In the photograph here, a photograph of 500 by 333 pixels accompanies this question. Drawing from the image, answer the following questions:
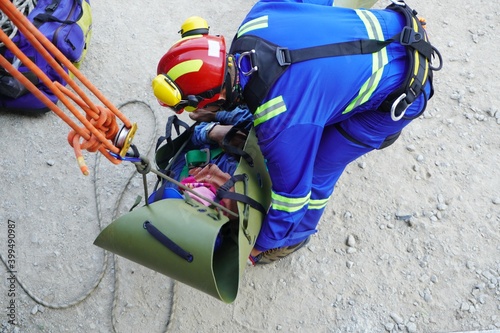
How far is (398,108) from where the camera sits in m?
2.64

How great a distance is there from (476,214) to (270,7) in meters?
2.26

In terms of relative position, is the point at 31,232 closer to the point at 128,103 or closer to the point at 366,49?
the point at 128,103

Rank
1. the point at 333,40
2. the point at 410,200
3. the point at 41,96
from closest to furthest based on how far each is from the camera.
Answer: the point at 41,96 → the point at 333,40 → the point at 410,200

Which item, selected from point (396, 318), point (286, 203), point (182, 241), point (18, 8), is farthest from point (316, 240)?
point (18, 8)

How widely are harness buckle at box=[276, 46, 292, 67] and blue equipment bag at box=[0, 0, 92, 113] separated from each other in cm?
221

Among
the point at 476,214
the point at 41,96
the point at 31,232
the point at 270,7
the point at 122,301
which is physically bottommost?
the point at 476,214

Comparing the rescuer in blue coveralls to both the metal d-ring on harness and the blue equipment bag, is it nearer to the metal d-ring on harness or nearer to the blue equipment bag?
the metal d-ring on harness

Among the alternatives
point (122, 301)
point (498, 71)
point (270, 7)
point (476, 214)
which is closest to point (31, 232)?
point (122, 301)

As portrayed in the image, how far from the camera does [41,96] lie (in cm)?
167

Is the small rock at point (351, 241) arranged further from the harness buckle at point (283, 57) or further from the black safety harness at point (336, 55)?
the harness buckle at point (283, 57)

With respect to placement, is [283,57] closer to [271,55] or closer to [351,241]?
[271,55]

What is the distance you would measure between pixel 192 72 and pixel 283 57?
1.42 ft

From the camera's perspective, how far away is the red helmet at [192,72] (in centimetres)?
231

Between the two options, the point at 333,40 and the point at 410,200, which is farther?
the point at 410,200
